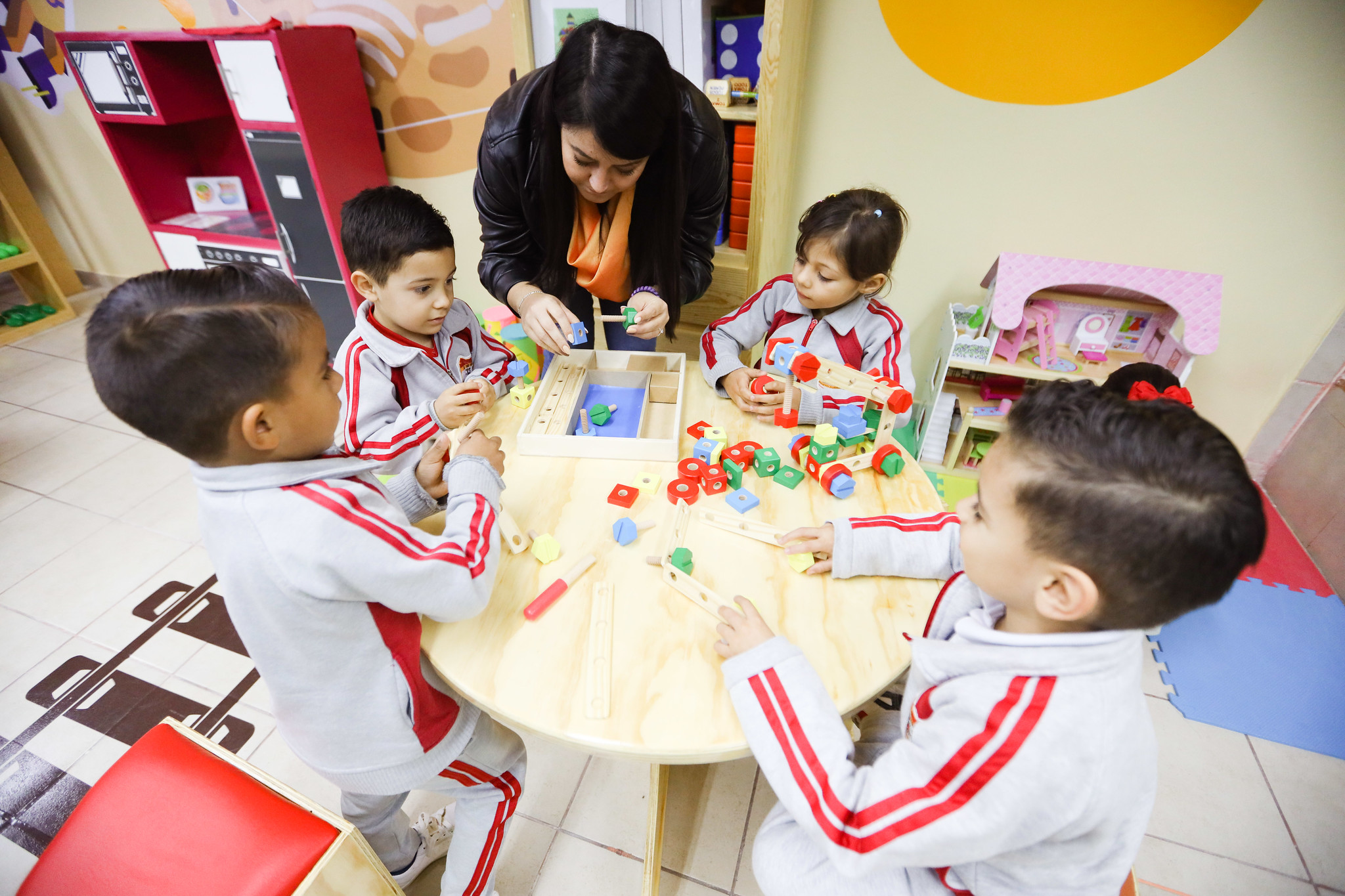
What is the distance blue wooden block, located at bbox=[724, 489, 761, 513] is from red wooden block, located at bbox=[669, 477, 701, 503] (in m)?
0.07

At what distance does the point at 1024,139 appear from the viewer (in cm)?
218

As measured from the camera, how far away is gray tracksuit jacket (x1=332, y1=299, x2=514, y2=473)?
4.38 ft

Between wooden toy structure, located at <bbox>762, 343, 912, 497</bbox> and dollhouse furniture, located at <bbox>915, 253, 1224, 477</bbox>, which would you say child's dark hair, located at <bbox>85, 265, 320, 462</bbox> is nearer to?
wooden toy structure, located at <bbox>762, 343, 912, 497</bbox>

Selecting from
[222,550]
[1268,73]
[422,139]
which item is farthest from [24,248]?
[1268,73]

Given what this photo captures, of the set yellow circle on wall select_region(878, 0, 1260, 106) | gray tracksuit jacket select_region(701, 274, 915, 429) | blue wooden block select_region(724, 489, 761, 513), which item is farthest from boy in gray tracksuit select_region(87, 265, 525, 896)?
yellow circle on wall select_region(878, 0, 1260, 106)

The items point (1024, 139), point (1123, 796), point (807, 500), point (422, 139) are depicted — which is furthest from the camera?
point (422, 139)

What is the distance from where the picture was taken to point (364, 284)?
1417 millimetres

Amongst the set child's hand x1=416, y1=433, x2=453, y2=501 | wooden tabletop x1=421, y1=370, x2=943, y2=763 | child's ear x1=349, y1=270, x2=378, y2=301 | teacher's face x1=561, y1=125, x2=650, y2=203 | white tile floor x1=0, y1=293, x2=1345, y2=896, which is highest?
teacher's face x1=561, y1=125, x2=650, y2=203

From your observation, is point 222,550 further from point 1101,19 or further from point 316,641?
point 1101,19

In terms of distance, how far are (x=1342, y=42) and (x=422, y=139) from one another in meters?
3.43

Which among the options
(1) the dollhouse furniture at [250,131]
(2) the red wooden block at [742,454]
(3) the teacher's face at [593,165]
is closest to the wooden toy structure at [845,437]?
(2) the red wooden block at [742,454]

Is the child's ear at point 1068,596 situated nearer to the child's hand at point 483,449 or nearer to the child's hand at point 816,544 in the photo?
the child's hand at point 816,544

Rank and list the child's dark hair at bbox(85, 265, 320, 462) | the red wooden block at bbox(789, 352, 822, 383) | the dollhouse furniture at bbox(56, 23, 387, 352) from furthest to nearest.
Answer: the dollhouse furniture at bbox(56, 23, 387, 352)
the red wooden block at bbox(789, 352, 822, 383)
the child's dark hair at bbox(85, 265, 320, 462)

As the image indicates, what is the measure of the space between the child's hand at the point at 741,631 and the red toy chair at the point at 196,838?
1.99 ft
